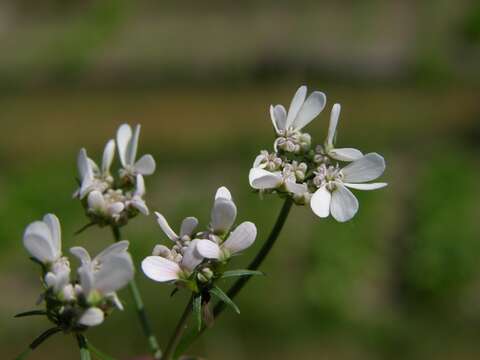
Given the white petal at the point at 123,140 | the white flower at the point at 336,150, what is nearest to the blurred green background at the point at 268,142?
the white petal at the point at 123,140

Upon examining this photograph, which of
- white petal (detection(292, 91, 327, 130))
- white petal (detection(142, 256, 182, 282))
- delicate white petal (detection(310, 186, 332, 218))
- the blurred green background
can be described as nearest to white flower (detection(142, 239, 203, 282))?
white petal (detection(142, 256, 182, 282))

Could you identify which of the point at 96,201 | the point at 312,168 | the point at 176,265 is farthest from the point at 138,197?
the point at 312,168

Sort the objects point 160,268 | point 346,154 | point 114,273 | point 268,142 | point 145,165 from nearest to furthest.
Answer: point 114,273 → point 160,268 → point 346,154 → point 145,165 → point 268,142

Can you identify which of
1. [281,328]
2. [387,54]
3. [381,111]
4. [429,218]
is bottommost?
[281,328]

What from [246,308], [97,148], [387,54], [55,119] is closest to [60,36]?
[55,119]

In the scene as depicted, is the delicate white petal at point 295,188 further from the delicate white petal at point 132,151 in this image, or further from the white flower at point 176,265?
the delicate white petal at point 132,151

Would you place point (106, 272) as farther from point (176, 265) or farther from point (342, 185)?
point (342, 185)

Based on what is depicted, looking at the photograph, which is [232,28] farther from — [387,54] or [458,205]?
[458,205]

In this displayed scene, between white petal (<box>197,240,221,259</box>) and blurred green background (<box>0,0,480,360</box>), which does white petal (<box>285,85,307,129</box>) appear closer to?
white petal (<box>197,240,221,259</box>)
